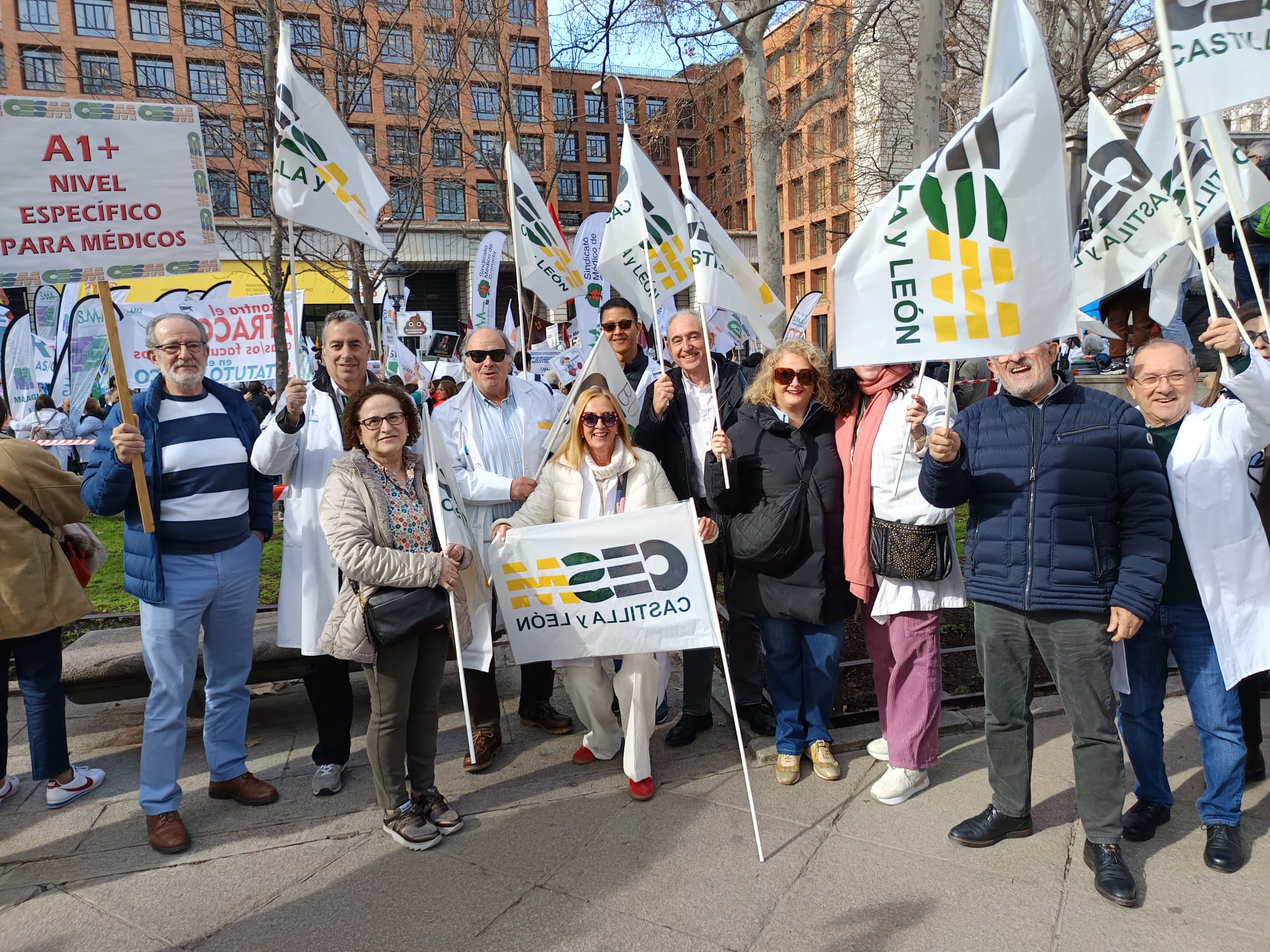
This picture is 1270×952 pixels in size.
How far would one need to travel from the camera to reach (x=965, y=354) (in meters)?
3.00

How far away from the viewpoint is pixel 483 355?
14.9 feet

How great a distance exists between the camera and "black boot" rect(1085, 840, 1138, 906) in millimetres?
3059

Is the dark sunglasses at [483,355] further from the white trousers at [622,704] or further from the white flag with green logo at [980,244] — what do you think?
the white flag with green logo at [980,244]

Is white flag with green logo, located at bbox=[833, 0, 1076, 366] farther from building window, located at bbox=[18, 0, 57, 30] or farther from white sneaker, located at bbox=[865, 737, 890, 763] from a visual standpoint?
building window, located at bbox=[18, 0, 57, 30]

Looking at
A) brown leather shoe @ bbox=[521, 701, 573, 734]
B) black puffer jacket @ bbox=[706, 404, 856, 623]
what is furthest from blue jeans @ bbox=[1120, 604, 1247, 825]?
brown leather shoe @ bbox=[521, 701, 573, 734]

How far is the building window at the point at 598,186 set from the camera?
50.2 m

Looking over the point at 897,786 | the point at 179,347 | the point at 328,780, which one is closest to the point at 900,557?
the point at 897,786

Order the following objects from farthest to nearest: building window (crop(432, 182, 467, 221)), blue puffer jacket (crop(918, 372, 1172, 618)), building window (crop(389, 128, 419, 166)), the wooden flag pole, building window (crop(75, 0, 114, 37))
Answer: building window (crop(432, 182, 467, 221)), building window (crop(75, 0, 114, 37)), building window (crop(389, 128, 419, 166)), the wooden flag pole, blue puffer jacket (crop(918, 372, 1172, 618))

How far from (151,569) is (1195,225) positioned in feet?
13.7

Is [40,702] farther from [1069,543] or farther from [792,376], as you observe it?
[1069,543]

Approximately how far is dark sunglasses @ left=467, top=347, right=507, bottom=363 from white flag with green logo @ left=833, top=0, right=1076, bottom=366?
194 centimetres

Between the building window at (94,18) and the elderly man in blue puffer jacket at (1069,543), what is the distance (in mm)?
43216

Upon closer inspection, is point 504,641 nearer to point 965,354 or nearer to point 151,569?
point 151,569

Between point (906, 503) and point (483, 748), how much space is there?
2.36 metres
